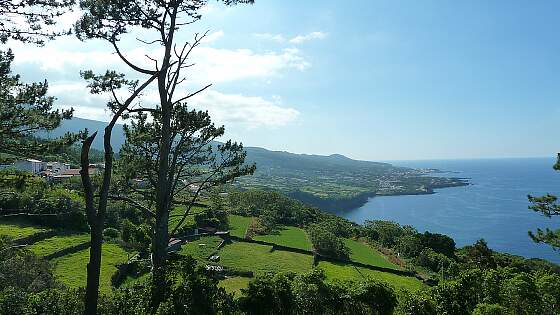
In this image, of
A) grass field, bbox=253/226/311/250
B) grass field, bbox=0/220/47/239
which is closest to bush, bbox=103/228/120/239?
grass field, bbox=0/220/47/239

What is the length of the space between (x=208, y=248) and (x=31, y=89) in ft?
86.8

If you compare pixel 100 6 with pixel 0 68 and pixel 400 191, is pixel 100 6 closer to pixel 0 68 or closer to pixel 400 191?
pixel 0 68

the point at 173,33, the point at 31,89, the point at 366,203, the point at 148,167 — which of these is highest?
the point at 173,33

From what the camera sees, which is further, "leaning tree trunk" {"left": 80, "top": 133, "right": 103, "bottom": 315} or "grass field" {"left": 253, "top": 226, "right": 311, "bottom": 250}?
"grass field" {"left": 253, "top": 226, "right": 311, "bottom": 250}

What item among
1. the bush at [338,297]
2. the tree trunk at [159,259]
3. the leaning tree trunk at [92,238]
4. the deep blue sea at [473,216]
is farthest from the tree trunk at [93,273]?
the deep blue sea at [473,216]

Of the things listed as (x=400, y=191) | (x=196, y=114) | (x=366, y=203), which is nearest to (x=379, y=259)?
(x=196, y=114)

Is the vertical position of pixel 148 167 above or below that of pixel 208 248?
above

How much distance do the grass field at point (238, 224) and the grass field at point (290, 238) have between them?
1.84m

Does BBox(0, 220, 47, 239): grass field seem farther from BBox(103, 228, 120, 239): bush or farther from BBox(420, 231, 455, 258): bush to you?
BBox(420, 231, 455, 258): bush

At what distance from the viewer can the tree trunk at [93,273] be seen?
6965 millimetres

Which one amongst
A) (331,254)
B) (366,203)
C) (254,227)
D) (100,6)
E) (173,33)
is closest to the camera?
(100,6)

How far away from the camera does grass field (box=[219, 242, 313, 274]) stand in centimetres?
3200

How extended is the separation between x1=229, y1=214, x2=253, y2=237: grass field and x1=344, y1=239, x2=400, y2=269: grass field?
1106 cm

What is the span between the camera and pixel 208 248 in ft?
117
